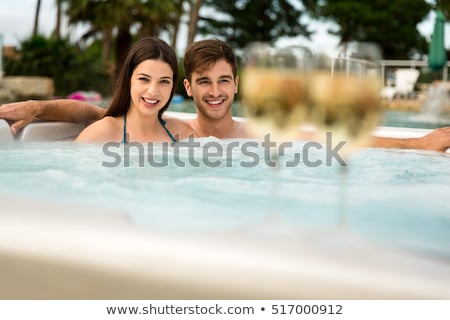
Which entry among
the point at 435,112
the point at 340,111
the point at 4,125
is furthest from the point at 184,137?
the point at 435,112

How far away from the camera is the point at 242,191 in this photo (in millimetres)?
1119

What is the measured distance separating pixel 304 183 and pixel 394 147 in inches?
38.4

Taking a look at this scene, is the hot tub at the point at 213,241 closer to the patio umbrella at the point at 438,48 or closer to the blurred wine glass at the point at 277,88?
the blurred wine glass at the point at 277,88

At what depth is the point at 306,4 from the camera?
59.0 ft

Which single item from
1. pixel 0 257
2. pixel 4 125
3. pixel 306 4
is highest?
pixel 306 4

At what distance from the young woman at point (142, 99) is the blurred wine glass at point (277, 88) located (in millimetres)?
1124

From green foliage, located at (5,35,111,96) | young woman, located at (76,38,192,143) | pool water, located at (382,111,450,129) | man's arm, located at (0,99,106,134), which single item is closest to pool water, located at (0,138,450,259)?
young woman, located at (76,38,192,143)

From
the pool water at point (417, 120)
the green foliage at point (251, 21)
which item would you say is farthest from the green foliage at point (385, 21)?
the pool water at point (417, 120)

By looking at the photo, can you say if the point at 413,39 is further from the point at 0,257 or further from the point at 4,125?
the point at 0,257

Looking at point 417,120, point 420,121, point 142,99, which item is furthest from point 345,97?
point 417,120

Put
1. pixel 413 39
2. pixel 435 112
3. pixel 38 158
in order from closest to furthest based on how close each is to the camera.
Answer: pixel 38 158 < pixel 435 112 < pixel 413 39

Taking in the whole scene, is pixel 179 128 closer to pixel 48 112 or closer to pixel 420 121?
pixel 48 112

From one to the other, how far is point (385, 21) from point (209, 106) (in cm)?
1578

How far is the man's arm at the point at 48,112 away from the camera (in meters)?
2.13
